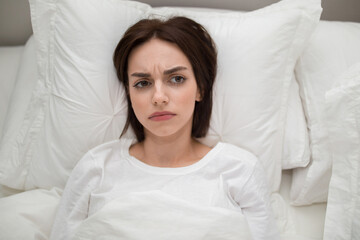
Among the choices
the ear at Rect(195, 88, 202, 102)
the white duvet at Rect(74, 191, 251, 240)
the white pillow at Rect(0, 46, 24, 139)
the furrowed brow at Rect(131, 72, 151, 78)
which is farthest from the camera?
the white pillow at Rect(0, 46, 24, 139)

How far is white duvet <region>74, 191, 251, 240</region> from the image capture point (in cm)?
104

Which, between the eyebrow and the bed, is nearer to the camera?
the eyebrow

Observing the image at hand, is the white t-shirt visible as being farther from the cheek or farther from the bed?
the cheek

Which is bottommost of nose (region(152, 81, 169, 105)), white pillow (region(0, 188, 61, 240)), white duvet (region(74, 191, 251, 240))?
white pillow (region(0, 188, 61, 240))

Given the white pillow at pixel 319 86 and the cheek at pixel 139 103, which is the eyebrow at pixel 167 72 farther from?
the white pillow at pixel 319 86

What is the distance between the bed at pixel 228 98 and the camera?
1298mm

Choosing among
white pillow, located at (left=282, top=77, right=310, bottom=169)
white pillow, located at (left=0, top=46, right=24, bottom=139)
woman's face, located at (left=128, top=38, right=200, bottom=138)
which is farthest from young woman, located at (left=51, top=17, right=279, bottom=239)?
white pillow, located at (left=0, top=46, right=24, bottom=139)

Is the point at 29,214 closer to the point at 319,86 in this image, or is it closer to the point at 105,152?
the point at 105,152

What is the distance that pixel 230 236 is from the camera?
1.04 metres

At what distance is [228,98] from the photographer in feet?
4.37

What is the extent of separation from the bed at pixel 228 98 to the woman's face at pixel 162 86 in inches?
8.0

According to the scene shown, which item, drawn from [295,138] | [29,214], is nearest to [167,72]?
[295,138]

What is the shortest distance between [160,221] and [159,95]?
414 mm

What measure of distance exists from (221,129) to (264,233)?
0.43m
